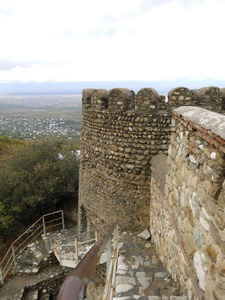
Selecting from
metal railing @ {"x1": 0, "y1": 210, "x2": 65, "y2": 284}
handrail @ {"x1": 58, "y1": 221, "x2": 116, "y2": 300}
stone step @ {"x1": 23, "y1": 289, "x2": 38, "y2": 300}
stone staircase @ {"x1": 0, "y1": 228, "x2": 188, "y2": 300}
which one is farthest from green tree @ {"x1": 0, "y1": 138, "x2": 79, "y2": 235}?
handrail @ {"x1": 58, "y1": 221, "x2": 116, "y2": 300}

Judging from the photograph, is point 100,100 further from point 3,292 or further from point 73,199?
point 73,199

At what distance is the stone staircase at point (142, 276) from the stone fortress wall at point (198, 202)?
0.22m

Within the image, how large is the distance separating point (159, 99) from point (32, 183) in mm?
9422

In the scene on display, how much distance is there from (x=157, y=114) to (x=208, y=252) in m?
3.90

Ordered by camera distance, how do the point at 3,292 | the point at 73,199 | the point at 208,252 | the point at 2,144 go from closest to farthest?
the point at 208,252, the point at 3,292, the point at 73,199, the point at 2,144

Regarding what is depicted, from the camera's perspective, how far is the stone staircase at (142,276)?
3.22 metres

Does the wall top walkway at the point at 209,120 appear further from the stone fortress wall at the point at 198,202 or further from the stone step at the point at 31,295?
the stone step at the point at 31,295

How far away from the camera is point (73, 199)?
1426 cm

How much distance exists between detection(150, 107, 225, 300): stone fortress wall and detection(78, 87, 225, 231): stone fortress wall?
7.04 ft

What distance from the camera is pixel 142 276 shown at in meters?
3.86

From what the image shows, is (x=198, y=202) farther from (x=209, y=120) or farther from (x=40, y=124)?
(x=40, y=124)

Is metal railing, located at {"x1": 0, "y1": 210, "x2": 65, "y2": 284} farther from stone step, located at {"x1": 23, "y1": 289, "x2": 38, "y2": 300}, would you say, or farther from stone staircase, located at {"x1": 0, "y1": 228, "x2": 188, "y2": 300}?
stone step, located at {"x1": 23, "y1": 289, "x2": 38, "y2": 300}

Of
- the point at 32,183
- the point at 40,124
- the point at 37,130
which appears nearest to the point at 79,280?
the point at 32,183

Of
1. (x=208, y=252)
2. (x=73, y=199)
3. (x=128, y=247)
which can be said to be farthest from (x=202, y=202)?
(x=73, y=199)
